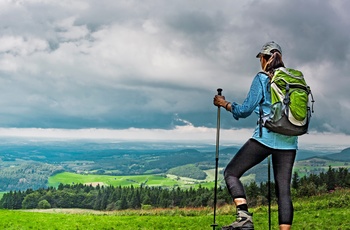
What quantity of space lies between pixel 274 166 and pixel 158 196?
7557 cm

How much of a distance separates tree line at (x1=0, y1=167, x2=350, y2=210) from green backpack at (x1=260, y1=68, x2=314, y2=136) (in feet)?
69.6

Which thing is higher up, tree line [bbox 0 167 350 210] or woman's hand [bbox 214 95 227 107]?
woman's hand [bbox 214 95 227 107]

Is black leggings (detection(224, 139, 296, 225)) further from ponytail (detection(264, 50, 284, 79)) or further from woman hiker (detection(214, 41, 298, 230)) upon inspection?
ponytail (detection(264, 50, 284, 79))

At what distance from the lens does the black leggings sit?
6262 mm

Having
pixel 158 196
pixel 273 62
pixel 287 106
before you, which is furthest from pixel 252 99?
pixel 158 196

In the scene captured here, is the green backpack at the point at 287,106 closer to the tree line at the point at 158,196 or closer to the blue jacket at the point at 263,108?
the blue jacket at the point at 263,108

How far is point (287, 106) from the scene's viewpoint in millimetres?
6125

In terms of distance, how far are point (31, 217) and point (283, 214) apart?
14276 millimetres

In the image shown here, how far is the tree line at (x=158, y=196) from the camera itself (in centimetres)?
3519

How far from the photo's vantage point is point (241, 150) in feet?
21.0

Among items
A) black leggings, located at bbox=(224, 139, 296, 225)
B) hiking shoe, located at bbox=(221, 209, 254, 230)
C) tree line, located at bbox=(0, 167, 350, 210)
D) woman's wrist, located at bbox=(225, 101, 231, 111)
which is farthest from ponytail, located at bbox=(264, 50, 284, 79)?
tree line, located at bbox=(0, 167, 350, 210)

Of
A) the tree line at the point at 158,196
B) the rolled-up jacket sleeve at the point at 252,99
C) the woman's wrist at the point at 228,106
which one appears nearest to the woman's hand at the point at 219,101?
the woman's wrist at the point at 228,106

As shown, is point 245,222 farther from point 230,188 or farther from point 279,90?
point 279,90

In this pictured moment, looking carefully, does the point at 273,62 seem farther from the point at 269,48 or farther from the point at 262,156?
the point at 262,156
